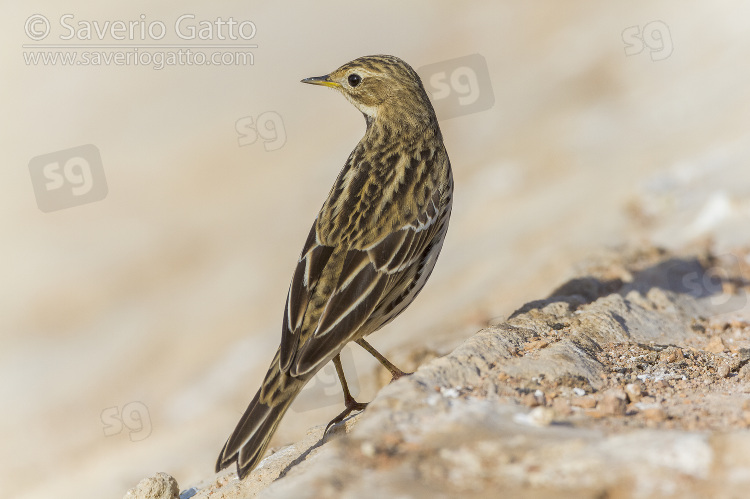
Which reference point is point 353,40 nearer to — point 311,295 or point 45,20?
point 45,20

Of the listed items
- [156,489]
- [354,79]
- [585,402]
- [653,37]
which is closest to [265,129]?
[653,37]

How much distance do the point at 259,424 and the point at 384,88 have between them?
10.7 feet

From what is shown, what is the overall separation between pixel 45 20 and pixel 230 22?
3.42 meters

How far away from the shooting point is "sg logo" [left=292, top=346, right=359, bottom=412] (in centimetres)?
874

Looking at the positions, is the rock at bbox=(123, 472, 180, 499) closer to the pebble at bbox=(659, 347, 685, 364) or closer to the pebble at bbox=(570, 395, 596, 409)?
the pebble at bbox=(570, 395, 596, 409)

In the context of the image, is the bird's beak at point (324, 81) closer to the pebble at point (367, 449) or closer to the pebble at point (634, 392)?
the pebble at point (634, 392)

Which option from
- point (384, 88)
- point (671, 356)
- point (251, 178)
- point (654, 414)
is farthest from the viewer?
point (251, 178)

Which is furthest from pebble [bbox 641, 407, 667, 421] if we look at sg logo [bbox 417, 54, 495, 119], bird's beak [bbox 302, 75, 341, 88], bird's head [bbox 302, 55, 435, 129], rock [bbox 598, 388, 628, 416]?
sg logo [bbox 417, 54, 495, 119]

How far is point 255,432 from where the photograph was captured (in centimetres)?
516

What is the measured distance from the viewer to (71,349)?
12.6 metres

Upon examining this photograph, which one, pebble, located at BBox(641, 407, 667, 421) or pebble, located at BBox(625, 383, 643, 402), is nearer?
pebble, located at BBox(641, 407, 667, 421)

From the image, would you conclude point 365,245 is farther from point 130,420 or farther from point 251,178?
point 251,178

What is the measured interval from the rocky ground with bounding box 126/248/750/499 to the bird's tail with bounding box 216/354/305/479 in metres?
0.25

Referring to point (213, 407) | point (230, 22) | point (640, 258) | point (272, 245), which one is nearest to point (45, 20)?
point (230, 22)
